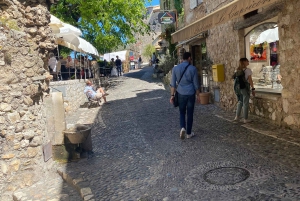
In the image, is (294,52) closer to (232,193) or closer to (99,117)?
(232,193)

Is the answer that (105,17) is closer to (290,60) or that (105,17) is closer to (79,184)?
(290,60)

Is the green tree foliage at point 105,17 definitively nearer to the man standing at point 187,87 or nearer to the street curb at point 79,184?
the man standing at point 187,87

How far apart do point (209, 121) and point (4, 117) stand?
17.0 ft

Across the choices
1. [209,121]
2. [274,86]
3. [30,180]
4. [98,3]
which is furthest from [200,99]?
[98,3]

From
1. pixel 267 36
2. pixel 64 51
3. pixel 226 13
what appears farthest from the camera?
pixel 64 51

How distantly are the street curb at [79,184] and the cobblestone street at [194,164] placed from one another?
7 centimetres

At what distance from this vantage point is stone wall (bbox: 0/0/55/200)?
4.86m

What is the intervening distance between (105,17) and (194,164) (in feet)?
43.8

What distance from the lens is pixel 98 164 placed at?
5.65 meters

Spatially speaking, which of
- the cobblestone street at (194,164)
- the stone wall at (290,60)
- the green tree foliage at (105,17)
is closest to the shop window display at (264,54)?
the stone wall at (290,60)

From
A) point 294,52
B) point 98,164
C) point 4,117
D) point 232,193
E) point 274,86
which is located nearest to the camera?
point 232,193

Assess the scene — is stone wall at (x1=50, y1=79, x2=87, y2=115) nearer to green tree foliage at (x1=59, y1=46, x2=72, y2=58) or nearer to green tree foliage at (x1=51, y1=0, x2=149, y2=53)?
green tree foliage at (x1=51, y1=0, x2=149, y2=53)

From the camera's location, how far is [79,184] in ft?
15.5

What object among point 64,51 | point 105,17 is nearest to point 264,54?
point 105,17
